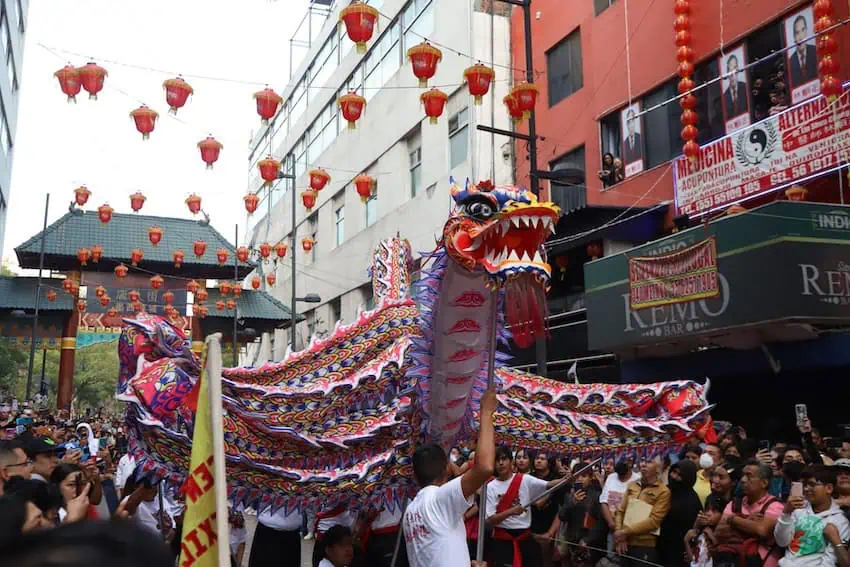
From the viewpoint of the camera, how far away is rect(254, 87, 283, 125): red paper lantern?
10852 mm

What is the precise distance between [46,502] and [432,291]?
2.11m

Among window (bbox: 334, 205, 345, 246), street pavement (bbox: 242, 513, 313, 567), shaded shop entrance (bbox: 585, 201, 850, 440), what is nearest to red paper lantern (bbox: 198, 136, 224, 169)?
street pavement (bbox: 242, 513, 313, 567)

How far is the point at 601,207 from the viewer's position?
1236cm

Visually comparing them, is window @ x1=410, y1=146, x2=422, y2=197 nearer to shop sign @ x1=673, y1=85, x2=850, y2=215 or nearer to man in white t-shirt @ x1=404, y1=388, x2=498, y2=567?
shop sign @ x1=673, y1=85, x2=850, y2=215

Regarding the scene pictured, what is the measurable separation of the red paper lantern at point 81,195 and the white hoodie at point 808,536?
15.5 meters

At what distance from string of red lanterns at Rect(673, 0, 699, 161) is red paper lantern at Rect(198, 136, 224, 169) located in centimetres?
649

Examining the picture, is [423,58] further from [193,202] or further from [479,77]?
[193,202]

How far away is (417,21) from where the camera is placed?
20.7 m

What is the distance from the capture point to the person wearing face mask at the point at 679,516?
5711 mm

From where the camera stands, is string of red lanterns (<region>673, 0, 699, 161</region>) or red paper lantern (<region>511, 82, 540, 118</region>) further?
red paper lantern (<region>511, 82, 540, 118</region>)

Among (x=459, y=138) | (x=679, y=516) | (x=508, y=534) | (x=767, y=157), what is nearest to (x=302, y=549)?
(x=508, y=534)

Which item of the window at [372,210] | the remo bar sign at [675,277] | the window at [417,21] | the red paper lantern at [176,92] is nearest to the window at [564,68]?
the remo bar sign at [675,277]

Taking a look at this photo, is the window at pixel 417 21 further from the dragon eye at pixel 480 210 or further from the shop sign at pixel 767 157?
the dragon eye at pixel 480 210

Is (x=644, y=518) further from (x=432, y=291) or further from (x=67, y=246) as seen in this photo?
(x=67, y=246)
